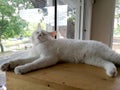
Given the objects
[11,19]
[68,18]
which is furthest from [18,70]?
[68,18]

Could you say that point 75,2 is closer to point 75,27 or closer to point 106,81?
point 75,27

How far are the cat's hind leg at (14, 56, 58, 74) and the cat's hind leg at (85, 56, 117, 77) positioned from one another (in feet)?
0.67

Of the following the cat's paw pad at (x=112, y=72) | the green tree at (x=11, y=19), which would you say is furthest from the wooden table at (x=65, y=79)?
the green tree at (x=11, y=19)

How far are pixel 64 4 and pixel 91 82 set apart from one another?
1.35 meters

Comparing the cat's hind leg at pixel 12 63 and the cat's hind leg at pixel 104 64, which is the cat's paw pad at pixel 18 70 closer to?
the cat's hind leg at pixel 12 63

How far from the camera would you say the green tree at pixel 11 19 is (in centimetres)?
129

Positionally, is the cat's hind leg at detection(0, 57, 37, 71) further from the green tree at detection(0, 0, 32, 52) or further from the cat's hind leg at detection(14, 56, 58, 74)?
the green tree at detection(0, 0, 32, 52)

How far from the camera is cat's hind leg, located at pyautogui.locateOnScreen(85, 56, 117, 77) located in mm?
875

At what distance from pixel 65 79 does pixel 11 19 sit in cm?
74

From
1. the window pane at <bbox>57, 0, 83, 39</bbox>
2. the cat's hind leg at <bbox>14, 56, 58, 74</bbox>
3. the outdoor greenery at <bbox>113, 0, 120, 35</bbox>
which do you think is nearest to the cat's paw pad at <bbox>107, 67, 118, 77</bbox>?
the cat's hind leg at <bbox>14, 56, 58, 74</bbox>

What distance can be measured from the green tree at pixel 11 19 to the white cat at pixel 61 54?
28 centimetres

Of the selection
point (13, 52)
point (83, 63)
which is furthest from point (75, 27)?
point (83, 63)

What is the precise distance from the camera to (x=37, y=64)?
960mm

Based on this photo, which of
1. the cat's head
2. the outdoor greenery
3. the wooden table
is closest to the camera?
the wooden table
